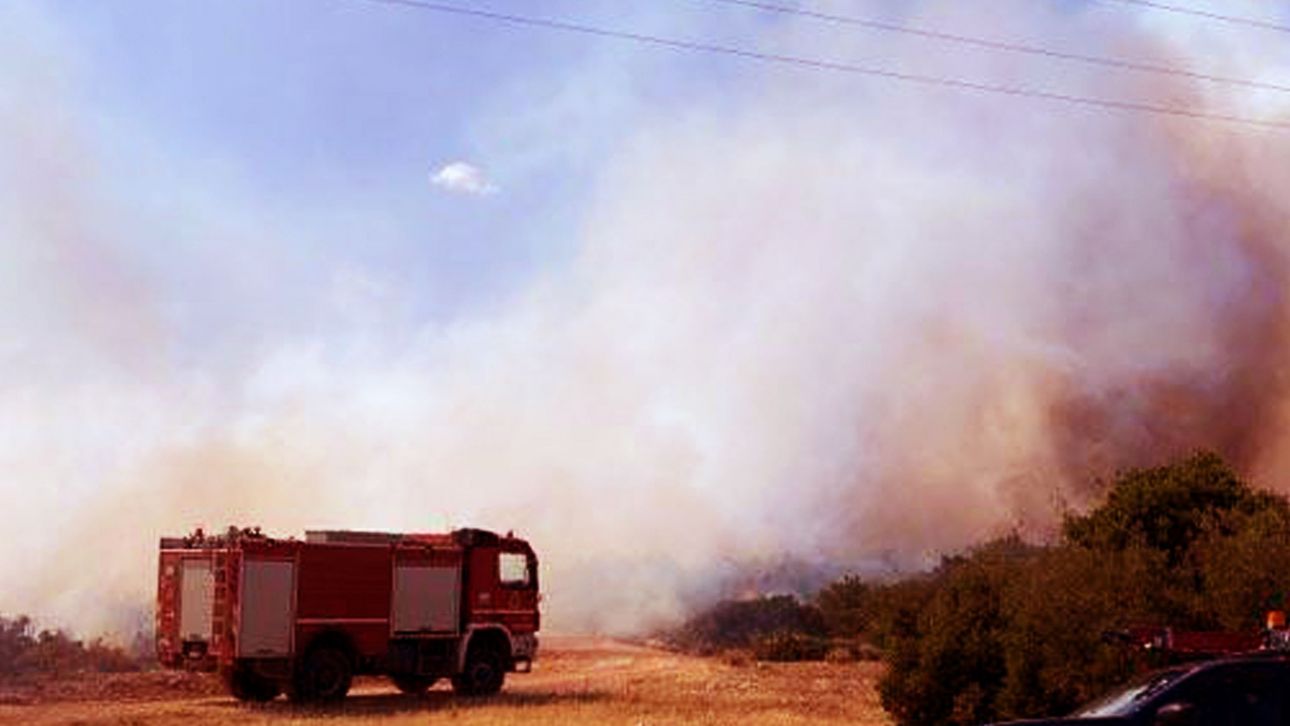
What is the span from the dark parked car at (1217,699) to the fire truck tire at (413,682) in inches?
836

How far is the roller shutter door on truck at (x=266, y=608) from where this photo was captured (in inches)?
1104

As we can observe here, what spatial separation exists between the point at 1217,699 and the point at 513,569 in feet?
74.7

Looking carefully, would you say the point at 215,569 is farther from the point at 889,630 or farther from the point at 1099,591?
the point at 1099,591

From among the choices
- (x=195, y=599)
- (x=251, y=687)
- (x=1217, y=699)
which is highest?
(x=195, y=599)

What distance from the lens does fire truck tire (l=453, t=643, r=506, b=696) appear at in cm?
3130

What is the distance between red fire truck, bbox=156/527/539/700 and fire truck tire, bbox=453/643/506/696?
2 cm

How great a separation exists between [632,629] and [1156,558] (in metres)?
45.9

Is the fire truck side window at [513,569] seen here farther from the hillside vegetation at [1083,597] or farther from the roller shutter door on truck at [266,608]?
the hillside vegetation at [1083,597]

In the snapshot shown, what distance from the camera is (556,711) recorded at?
26156 mm

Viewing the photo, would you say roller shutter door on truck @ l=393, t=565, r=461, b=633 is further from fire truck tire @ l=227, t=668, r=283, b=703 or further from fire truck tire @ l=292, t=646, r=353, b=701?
fire truck tire @ l=227, t=668, r=283, b=703

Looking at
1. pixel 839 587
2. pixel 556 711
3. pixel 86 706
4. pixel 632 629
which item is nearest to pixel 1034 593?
pixel 556 711

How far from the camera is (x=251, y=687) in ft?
96.5

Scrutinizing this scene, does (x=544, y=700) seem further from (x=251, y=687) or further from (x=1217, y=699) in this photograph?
(x=1217, y=699)

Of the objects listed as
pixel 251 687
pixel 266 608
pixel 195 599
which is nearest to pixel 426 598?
pixel 266 608
